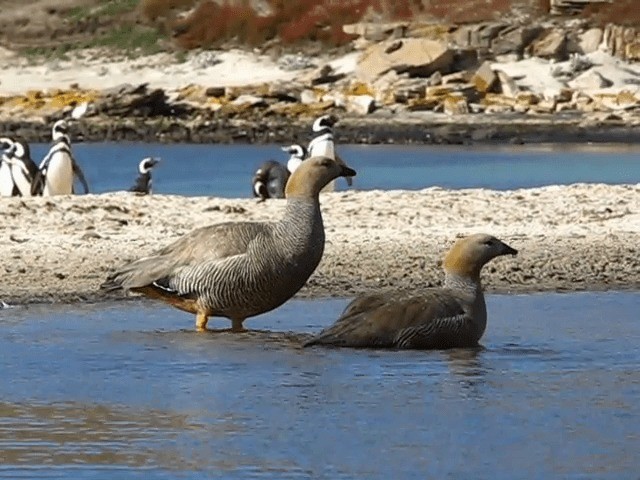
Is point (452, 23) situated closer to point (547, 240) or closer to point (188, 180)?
point (188, 180)

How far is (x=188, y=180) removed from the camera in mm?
27109

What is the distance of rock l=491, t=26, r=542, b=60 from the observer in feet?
150

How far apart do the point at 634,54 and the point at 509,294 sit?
34.1 metres

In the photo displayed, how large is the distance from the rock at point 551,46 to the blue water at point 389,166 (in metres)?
8.97

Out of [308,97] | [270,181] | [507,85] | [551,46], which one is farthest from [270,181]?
[551,46]

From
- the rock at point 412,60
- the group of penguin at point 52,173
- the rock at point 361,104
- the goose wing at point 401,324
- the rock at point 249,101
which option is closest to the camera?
the goose wing at point 401,324

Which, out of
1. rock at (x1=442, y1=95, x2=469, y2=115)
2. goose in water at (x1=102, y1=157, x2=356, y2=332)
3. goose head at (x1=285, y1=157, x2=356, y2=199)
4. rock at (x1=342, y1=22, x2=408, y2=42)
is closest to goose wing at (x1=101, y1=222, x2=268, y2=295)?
goose in water at (x1=102, y1=157, x2=356, y2=332)

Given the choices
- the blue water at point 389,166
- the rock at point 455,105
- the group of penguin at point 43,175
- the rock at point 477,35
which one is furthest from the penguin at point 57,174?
the rock at point 477,35

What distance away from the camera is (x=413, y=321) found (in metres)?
9.52

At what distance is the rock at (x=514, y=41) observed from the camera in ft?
150

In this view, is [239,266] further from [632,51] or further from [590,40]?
[590,40]

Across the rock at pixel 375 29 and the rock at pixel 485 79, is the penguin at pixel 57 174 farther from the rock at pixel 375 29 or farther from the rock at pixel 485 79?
the rock at pixel 375 29

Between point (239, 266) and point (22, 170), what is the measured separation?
11.9 m

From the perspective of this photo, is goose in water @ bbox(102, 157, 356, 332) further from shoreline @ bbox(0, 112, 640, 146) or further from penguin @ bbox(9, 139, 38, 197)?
shoreline @ bbox(0, 112, 640, 146)
